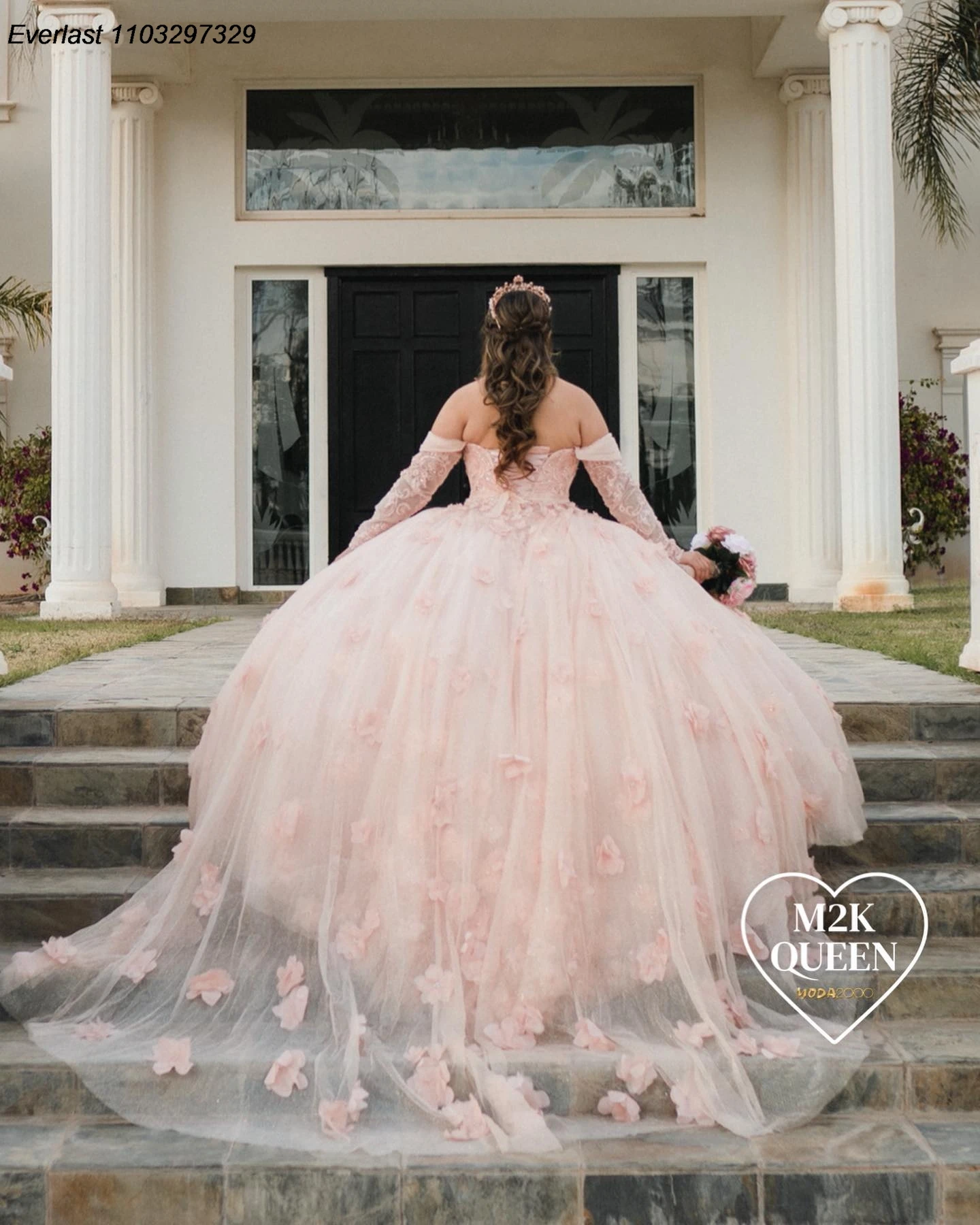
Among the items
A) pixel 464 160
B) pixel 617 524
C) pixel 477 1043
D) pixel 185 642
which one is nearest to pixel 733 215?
pixel 464 160

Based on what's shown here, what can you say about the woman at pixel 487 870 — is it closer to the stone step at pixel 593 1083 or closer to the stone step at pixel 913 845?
the stone step at pixel 593 1083

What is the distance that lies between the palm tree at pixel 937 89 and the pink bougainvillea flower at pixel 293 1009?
29.3 feet

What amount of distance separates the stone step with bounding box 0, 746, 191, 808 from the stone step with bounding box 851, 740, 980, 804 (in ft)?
6.93

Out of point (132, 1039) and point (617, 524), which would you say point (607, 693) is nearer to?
point (617, 524)

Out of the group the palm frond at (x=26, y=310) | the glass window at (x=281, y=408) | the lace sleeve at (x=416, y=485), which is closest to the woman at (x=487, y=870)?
the lace sleeve at (x=416, y=485)

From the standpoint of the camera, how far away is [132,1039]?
10.1 feet

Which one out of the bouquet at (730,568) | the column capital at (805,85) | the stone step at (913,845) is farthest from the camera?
the column capital at (805,85)

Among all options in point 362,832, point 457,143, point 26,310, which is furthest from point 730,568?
point 26,310

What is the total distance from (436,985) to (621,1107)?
18.8 inches

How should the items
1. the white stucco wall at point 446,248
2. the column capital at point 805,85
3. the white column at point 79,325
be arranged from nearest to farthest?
the white column at point 79,325
the column capital at point 805,85
the white stucco wall at point 446,248

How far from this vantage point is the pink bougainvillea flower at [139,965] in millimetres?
3240

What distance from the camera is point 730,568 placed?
13.3 feet

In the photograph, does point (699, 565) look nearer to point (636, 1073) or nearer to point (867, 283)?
point (636, 1073)

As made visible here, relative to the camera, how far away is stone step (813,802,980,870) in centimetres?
395
